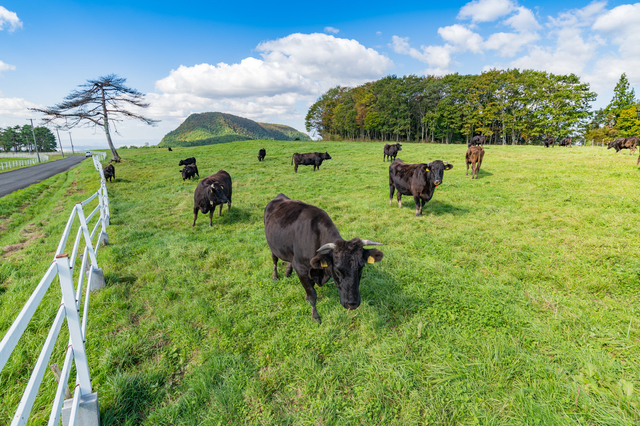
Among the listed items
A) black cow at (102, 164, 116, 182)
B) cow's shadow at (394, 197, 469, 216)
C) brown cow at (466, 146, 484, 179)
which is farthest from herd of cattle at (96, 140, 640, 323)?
black cow at (102, 164, 116, 182)

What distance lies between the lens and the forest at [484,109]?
169 ft

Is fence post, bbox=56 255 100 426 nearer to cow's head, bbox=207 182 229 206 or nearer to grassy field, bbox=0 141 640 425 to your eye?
grassy field, bbox=0 141 640 425

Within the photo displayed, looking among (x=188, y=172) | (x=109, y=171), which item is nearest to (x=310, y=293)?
(x=188, y=172)

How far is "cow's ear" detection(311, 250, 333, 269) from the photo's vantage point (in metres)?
3.50

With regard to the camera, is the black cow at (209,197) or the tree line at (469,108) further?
the tree line at (469,108)

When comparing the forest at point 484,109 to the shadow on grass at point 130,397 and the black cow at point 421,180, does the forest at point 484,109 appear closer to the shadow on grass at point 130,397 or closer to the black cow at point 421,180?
the black cow at point 421,180

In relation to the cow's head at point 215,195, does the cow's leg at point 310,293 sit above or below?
below

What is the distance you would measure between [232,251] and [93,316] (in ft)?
9.83

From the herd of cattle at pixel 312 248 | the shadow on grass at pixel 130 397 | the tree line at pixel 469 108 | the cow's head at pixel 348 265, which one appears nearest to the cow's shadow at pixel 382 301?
the herd of cattle at pixel 312 248

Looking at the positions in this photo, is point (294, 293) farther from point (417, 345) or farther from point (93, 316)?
point (93, 316)

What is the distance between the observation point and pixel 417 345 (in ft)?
11.7

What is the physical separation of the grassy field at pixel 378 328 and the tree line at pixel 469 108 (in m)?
59.8

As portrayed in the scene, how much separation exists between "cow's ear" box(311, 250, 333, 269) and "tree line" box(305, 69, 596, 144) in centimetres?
6540

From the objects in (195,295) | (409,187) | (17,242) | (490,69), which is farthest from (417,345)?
(490,69)
